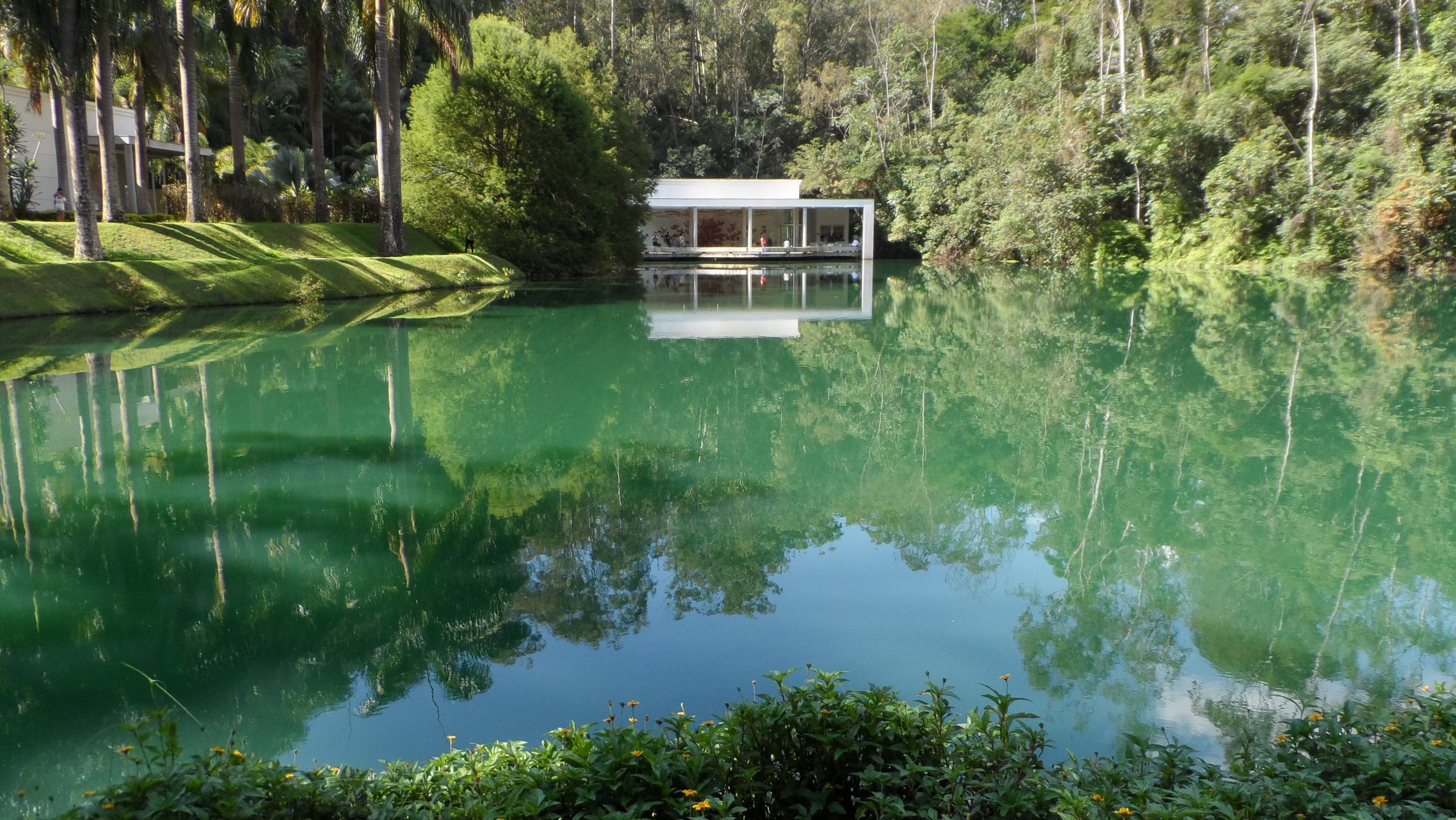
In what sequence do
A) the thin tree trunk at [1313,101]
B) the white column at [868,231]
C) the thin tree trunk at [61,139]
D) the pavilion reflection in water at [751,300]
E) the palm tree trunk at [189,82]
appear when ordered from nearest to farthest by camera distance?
1. the pavilion reflection in water at [751,300]
2. the palm tree trunk at [189,82]
3. the thin tree trunk at [61,139]
4. the thin tree trunk at [1313,101]
5. the white column at [868,231]

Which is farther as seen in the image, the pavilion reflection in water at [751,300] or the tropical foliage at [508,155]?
the tropical foliage at [508,155]

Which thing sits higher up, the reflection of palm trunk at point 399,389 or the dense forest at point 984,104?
the dense forest at point 984,104

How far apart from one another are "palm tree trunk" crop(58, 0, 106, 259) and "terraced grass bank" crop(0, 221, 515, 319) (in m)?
0.62

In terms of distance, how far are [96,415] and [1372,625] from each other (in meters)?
10.6

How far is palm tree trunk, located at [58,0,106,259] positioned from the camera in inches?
747

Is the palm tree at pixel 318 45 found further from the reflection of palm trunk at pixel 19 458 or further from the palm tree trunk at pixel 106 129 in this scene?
the reflection of palm trunk at pixel 19 458

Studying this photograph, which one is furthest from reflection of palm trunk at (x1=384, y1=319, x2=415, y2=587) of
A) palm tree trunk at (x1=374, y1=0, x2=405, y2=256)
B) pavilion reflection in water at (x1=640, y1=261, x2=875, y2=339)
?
palm tree trunk at (x1=374, y1=0, x2=405, y2=256)

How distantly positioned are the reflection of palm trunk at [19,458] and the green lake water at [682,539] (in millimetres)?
56

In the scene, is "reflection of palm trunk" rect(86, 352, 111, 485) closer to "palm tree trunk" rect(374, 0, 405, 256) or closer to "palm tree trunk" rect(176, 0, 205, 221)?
"palm tree trunk" rect(176, 0, 205, 221)

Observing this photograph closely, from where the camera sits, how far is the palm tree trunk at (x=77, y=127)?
1898 centimetres

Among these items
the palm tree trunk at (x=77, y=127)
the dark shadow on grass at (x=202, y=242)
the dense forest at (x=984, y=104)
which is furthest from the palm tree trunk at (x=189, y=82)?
the palm tree trunk at (x=77, y=127)

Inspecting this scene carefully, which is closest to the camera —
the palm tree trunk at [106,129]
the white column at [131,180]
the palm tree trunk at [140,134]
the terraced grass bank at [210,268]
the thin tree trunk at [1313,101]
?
the terraced grass bank at [210,268]

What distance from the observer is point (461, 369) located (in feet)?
43.7

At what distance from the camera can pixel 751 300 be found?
2636 cm
